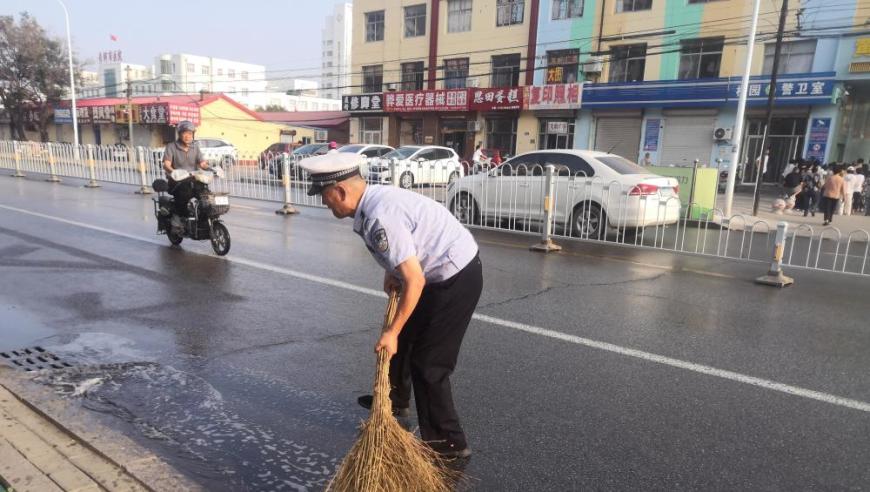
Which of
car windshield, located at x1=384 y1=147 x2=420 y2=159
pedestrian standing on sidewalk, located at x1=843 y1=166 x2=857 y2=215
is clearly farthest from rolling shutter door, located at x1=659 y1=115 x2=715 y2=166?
car windshield, located at x1=384 y1=147 x2=420 y2=159

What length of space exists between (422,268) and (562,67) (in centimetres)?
2645

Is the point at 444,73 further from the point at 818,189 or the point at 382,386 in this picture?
the point at 382,386

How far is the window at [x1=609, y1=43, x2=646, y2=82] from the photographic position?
2481 cm

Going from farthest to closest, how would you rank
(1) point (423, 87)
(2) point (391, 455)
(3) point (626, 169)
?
(1) point (423, 87), (3) point (626, 169), (2) point (391, 455)

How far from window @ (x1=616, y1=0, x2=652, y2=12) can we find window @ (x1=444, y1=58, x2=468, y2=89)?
8385 mm

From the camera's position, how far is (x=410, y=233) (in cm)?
249

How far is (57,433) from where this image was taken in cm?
299

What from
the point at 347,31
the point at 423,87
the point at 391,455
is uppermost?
the point at 347,31

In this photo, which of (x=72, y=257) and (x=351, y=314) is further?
(x=72, y=257)

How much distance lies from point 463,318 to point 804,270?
292 inches

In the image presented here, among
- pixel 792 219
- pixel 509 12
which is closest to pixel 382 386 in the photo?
pixel 792 219

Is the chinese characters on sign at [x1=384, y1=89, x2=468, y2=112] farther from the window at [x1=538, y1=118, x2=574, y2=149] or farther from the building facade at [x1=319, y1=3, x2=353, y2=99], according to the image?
the building facade at [x1=319, y1=3, x2=353, y2=99]

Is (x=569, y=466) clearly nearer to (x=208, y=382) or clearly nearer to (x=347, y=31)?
(x=208, y=382)

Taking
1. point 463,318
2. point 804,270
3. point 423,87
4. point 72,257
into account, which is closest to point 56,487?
point 463,318
